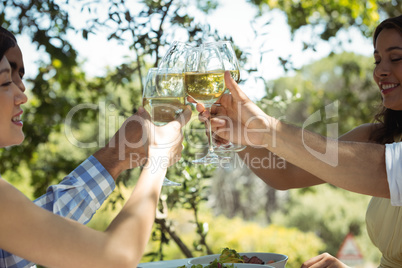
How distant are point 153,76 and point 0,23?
2.72 m

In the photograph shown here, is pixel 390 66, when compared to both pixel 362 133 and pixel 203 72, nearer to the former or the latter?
pixel 362 133

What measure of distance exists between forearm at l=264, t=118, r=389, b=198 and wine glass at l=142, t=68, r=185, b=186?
41 cm

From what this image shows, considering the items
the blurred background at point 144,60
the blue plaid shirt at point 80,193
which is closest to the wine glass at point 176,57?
the blue plaid shirt at point 80,193

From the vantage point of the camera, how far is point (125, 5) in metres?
3.37

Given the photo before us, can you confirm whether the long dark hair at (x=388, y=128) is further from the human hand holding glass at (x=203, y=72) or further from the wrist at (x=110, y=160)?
the wrist at (x=110, y=160)

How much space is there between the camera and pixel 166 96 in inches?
77.2

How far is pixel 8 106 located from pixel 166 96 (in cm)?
63

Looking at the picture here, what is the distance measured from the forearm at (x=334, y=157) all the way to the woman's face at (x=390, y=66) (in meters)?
0.69

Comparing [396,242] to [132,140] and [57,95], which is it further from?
[57,95]

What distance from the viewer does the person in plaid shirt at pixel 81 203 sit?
4.42ft

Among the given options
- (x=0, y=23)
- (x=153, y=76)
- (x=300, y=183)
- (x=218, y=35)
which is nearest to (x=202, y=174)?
(x=300, y=183)

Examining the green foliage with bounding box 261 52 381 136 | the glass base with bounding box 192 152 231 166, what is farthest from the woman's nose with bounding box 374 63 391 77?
the glass base with bounding box 192 152 231 166

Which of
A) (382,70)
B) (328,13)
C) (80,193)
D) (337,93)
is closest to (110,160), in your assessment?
(80,193)

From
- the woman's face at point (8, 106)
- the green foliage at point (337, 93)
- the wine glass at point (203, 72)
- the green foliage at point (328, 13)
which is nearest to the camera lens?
the woman's face at point (8, 106)
